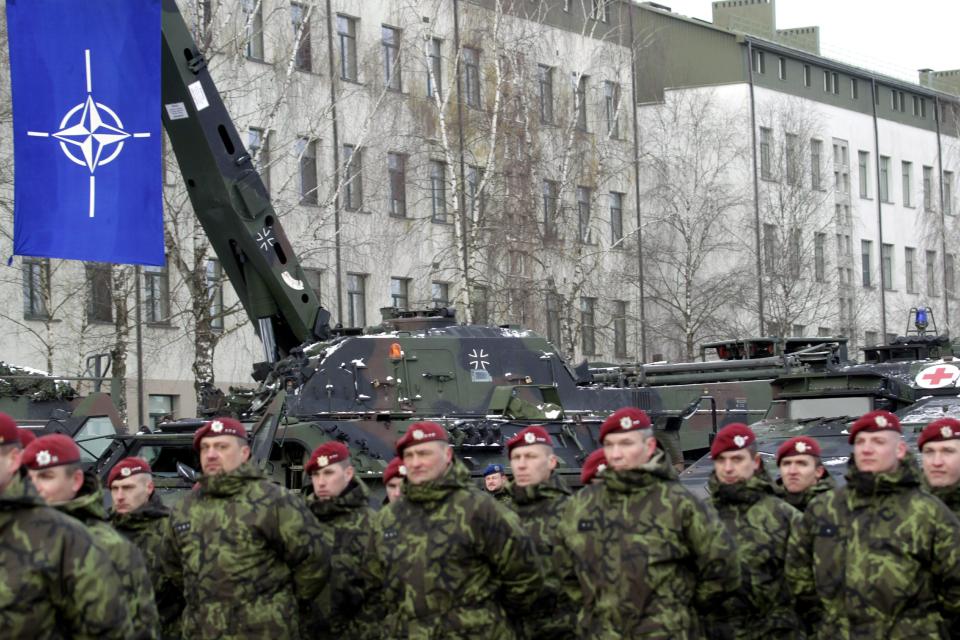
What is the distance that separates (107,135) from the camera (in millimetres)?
16844

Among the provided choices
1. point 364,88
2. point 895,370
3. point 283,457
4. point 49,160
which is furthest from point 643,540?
point 364,88

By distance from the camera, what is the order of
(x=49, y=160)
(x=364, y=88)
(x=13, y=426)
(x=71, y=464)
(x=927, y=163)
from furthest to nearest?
(x=927, y=163) → (x=364, y=88) → (x=49, y=160) → (x=71, y=464) → (x=13, y=426)

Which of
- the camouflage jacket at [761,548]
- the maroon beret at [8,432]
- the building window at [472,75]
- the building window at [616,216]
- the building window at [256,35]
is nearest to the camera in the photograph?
the maroon beret at [8,432]

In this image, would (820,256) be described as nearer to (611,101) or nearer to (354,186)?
(611,101)

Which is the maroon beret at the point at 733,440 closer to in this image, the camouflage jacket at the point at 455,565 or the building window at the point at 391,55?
the camouflage jacket at the point at 455,565

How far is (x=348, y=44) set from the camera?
117 ft

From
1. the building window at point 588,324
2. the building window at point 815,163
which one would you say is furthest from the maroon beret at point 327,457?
the building window at point 815,163

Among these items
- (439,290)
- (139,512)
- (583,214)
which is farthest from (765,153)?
(139,512)

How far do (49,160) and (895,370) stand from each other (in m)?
9.71

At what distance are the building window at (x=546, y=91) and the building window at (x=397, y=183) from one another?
338 centimetres

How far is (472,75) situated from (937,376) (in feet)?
66.3

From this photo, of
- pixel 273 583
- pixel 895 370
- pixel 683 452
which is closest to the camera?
pixel 273 583

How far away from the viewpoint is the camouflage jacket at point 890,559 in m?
7.36

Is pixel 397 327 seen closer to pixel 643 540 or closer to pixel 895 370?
pixel 895 370
